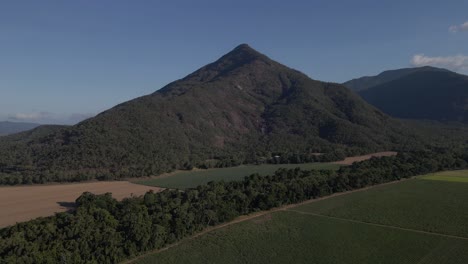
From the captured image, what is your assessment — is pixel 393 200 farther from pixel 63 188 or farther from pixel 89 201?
pixel 63 188

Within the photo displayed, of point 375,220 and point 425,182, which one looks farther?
point 425,182

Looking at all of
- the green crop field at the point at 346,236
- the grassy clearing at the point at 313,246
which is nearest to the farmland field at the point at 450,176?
the green crop field at the point at 346,236

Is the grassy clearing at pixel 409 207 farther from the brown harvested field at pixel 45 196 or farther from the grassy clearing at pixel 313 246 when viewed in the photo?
the brown harvested field at pixel 45 196

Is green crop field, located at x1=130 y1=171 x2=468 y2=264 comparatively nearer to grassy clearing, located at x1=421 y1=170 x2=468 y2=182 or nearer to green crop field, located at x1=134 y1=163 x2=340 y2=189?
grassy clearing, located at x1=421 y1=170 x2=468 y2=182

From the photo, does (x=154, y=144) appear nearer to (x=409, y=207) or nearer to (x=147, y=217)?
(x=147, y=217)

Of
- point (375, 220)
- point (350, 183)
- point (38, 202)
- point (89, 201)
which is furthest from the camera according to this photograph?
point (350, 183)

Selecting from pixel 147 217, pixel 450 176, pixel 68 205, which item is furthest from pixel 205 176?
pixel 450 176

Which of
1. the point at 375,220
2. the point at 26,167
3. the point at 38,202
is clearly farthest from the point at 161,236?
the point at 26,167

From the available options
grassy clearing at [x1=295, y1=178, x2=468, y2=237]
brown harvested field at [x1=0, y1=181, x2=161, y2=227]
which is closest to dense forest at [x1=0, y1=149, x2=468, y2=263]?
grassy clearing at [x1=295, y1=178, x2=468, y2=237]
